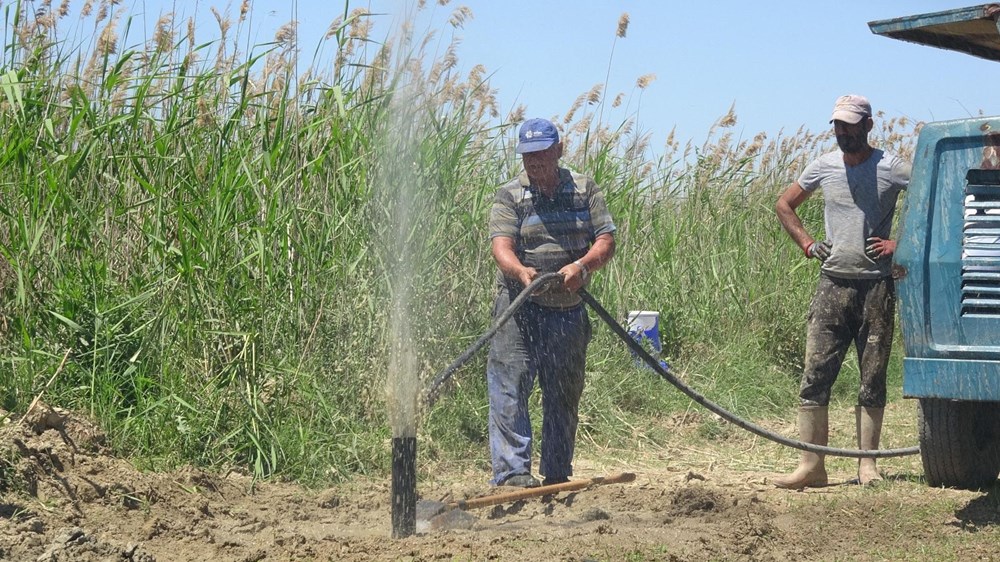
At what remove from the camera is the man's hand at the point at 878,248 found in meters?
6.42

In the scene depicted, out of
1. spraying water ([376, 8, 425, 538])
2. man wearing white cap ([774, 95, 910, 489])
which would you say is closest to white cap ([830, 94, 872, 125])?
man wearing white cap ([774, 95, 910, 489])

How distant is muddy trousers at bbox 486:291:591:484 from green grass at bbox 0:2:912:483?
1.70 feet

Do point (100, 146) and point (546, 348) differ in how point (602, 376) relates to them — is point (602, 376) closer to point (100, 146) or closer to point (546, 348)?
point (546, 348)

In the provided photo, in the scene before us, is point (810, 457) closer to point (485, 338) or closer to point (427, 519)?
point (485, 338)

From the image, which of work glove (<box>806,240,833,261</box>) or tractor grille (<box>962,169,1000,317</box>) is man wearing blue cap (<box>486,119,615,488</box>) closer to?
work glove (<box>806,240,833,261</box>)

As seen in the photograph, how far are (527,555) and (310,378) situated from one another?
2.19 meters

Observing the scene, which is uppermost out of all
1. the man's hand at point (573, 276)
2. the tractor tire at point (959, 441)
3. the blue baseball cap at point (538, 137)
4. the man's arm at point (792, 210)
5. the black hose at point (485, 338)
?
the blue baseball cap at point (538, 137)

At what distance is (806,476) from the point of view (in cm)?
667

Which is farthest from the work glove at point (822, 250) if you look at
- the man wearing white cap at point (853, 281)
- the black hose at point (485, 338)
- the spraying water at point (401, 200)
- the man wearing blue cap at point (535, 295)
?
the spraying water at point (401, 200)

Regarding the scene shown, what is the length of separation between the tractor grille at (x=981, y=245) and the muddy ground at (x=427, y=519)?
3.31ft

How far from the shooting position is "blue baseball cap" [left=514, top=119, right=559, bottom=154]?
20.1 ft

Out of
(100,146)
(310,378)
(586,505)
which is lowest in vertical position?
(586,505)

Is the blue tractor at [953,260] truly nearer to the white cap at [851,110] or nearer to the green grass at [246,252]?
the white cap at [851,110]

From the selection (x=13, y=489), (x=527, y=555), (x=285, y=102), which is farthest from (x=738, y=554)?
(x=285, y=102)
